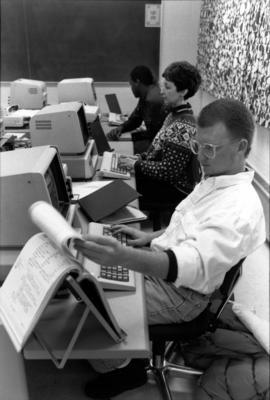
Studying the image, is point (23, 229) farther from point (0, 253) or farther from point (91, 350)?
point (91, 350)

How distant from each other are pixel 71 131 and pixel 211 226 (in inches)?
46.7

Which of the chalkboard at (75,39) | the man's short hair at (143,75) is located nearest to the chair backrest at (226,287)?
the man's short hair at (143,75)

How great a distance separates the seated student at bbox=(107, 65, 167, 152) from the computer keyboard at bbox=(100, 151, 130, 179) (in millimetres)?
929

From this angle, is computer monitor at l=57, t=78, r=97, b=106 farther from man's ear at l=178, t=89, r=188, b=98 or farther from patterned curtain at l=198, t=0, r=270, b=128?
man's ear at l=178, t=89, r=188, b=98

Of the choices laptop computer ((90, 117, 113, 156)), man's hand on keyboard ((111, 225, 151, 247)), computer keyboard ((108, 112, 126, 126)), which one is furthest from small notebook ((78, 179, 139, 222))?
computer keyboard ((108, 112, 126, 126))

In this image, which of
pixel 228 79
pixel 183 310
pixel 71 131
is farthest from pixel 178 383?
pixel 228 79

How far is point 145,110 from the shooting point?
3.38 meters

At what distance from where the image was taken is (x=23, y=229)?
4.38 feet

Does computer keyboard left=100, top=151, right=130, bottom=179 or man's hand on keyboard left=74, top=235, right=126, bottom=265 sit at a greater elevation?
man's hand on keyboard left=74, top=235, right=126, bottom=265

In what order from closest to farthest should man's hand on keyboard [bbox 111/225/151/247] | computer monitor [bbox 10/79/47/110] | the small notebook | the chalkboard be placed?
man's hand on keyboard [bbox 111/225/151/247] < the small notebook < computer monitor [bbox 10/79/47/110] < the chalkboard

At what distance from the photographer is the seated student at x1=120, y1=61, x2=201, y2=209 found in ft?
7.56

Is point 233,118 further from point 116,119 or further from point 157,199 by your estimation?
point 116,119

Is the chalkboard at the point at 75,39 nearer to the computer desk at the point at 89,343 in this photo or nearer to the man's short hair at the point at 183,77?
the man's short hair at the point at 183,77

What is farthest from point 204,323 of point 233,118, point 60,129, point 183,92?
point 183,92
